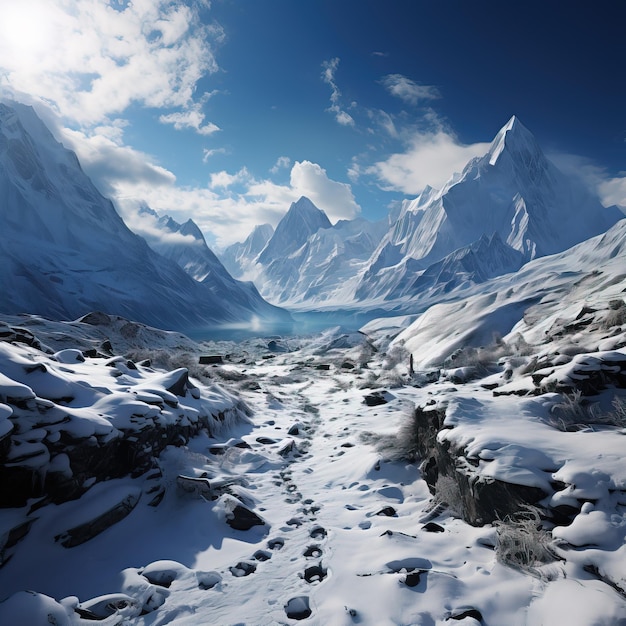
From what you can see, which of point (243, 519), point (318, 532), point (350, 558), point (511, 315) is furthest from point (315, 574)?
point (511, 315)

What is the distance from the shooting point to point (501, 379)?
13.5 metres

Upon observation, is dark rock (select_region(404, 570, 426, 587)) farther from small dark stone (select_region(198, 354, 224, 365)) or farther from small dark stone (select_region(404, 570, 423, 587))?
small dark stone (select_region(198, 354, 224, 365))

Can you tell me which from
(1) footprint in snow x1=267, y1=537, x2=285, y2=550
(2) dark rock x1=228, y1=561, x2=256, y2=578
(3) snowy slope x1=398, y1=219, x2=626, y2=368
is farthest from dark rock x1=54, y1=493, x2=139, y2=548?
(3) snowy slope x1=398, y1=219, x2=626, y2=368

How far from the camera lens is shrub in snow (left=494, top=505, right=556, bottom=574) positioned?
466 cm

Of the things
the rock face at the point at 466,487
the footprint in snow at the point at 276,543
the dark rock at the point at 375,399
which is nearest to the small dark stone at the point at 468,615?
the rock face at the point at 466,487

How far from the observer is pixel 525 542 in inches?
187

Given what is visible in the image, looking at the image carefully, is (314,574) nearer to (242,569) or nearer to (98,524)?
(242,569)

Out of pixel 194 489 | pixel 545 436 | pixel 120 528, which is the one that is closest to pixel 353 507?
pixel 194 489

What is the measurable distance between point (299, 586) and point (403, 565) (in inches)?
65.7

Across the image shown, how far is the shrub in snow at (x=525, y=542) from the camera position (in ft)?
15.3

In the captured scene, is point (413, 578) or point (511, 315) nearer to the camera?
point (413, 578)

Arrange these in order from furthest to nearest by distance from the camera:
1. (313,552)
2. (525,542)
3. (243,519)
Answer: (243,519)
(313,552)
(525,542)

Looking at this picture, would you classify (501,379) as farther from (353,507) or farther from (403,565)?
(403,565)

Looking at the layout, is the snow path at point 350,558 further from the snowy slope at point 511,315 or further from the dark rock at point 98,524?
the snowy slope at point 511,315
